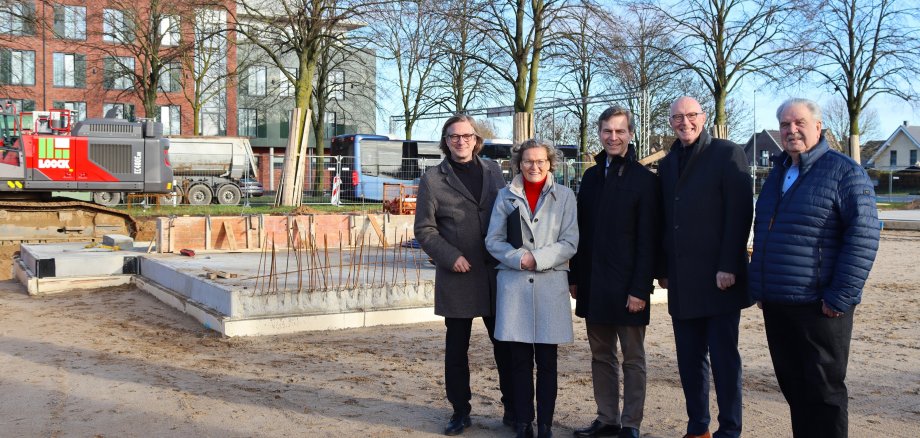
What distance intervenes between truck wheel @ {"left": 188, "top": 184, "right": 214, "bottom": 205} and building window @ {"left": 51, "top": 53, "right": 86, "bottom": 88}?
24693 millimetres

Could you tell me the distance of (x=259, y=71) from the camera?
53.9 m

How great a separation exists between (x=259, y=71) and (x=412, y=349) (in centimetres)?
4874

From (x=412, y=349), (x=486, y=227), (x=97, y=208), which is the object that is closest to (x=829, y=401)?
(x=486, y=227)

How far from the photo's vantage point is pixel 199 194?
30.7 m

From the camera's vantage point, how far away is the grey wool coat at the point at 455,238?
5160mm

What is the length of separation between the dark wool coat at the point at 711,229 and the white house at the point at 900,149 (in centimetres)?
7218

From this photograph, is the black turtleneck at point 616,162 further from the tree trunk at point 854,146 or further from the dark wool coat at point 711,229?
the tree trunk at point 854,146

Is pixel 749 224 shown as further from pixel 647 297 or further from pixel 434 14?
pixel 434 14

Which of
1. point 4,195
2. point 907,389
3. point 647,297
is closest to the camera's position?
point 647,297

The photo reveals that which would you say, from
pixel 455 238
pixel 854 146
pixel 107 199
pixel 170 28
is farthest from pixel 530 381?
pixel 170 28

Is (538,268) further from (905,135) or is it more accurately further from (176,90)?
(905,135)

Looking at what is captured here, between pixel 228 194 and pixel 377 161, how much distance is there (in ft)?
20.1

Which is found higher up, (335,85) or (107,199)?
(335,85)

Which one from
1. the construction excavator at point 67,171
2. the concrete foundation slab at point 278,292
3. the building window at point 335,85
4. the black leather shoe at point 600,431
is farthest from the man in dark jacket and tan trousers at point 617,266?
the building window at point 335,85
